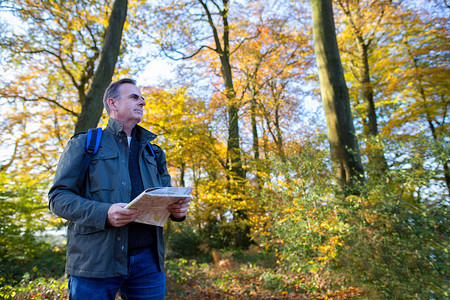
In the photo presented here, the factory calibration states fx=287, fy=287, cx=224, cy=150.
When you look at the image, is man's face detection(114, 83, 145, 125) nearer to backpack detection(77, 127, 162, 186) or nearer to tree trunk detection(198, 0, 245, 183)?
backpack detection(77, 127, 162, 186)

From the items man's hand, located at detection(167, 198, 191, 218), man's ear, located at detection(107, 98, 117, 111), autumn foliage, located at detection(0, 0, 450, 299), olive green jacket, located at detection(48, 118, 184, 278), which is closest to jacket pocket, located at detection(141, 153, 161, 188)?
olive green jacket, located at detection(48, 118, 184, 278)

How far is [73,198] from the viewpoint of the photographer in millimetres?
1626

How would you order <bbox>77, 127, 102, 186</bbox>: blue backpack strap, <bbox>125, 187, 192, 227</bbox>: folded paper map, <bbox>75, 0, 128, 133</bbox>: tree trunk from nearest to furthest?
<bbox>125, 187, 192, 227</bbox>: folded paper map, <bbox>77, 127, 102, 186</bbox>: blue backpack strap, <bbox>75, 0, 128, 133</bbox>: tree trunk

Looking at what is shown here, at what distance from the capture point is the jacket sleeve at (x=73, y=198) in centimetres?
158

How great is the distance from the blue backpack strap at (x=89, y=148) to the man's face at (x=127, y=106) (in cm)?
21

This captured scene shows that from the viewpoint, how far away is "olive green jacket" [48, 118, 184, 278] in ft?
5.25

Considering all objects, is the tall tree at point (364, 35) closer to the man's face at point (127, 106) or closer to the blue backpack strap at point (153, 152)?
the blue backpack strap at point (153, 152)

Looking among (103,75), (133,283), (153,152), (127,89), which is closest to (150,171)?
(153,152)

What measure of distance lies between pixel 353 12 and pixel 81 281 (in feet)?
43.1

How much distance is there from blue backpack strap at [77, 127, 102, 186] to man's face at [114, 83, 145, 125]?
0.21 metres

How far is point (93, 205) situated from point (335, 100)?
511 cm

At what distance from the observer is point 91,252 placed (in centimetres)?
163

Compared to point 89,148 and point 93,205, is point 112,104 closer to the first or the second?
point 89,148

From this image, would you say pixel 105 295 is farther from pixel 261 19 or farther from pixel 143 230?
pixel 261 19
